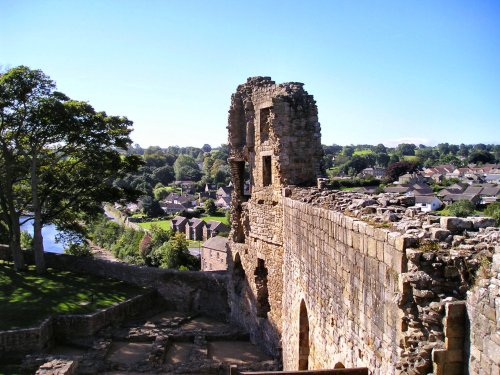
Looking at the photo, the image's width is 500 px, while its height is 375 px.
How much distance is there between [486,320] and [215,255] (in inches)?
1501

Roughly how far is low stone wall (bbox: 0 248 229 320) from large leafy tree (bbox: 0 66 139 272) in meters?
3.60

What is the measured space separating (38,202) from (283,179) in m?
15.0

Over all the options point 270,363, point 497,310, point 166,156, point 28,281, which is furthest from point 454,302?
point 166,156

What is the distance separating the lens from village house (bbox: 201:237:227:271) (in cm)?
4031

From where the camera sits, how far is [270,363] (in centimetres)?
1322

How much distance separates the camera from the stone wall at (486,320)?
377 centimetres

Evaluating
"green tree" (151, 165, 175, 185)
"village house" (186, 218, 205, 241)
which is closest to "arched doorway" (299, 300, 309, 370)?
"village house" (186, 218, 205, 241)

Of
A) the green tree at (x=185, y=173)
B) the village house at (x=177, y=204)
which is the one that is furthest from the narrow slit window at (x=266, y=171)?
the green tree at (x=185, y=173)

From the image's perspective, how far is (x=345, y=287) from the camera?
21.7ft

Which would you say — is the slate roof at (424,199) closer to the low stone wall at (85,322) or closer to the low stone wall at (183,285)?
the low stone wall at (183,285)

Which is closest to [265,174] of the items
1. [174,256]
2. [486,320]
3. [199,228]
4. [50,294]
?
[486,320]

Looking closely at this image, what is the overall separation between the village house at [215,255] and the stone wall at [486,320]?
36.0 meters

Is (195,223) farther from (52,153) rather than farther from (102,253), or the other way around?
(52,153)

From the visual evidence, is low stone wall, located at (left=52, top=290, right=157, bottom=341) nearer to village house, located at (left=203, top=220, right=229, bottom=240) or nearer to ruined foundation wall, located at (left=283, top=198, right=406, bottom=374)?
ruined foundation wall, located at (left=283, top=198, right=406, bottom=374)
